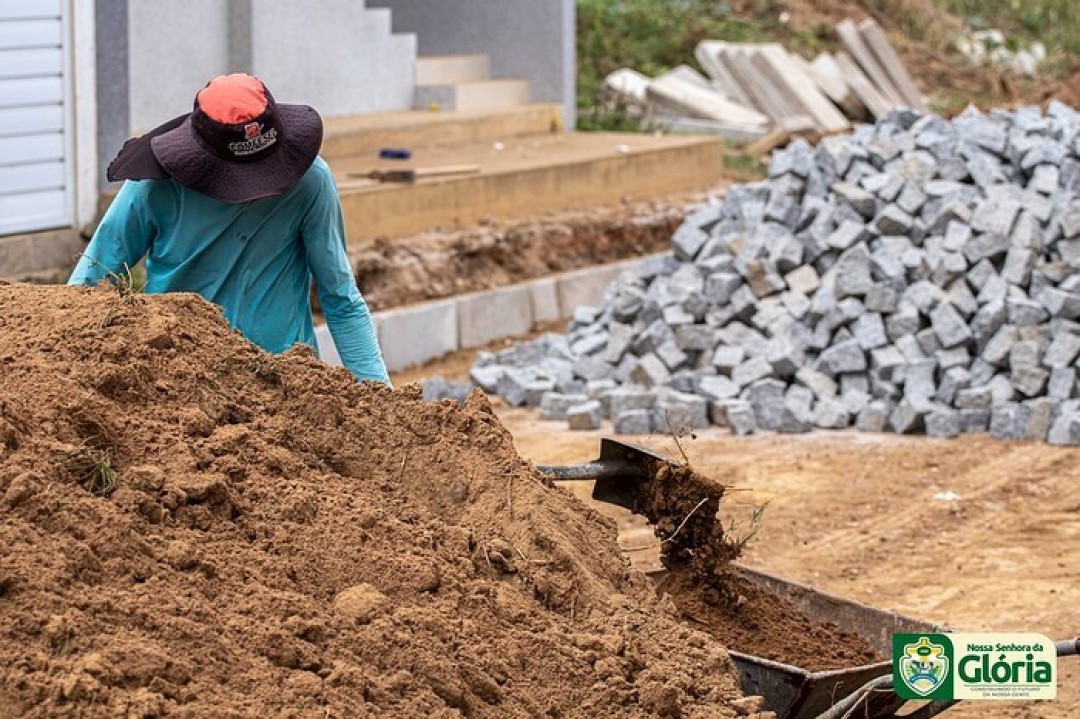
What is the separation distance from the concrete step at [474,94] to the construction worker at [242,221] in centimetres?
970

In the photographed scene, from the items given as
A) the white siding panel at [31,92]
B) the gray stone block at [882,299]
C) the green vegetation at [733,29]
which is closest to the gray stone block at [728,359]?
the gray stone block at [882,299]

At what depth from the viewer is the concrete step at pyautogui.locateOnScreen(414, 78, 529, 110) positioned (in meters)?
14.7

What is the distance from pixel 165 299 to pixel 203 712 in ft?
4.23

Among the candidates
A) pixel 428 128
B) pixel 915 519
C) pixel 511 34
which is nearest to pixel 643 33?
pixel 511 34

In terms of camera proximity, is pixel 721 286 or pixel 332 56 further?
pixel 332 56

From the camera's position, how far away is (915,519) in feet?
26.1

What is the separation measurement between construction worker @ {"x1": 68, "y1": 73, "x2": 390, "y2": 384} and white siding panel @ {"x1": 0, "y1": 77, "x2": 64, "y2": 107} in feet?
18.3

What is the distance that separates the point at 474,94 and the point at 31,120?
557 cm

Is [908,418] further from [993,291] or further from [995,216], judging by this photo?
[995,216]

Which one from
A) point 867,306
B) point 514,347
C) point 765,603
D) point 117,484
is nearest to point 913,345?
point 867,306

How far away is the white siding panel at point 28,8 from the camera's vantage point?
10047 millimetres

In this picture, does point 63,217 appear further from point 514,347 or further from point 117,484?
point 117,484

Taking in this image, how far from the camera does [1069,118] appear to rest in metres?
12.0

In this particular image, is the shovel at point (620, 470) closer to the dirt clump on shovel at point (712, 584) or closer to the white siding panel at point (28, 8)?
the dirt clump on shovel at point (712, 584)
